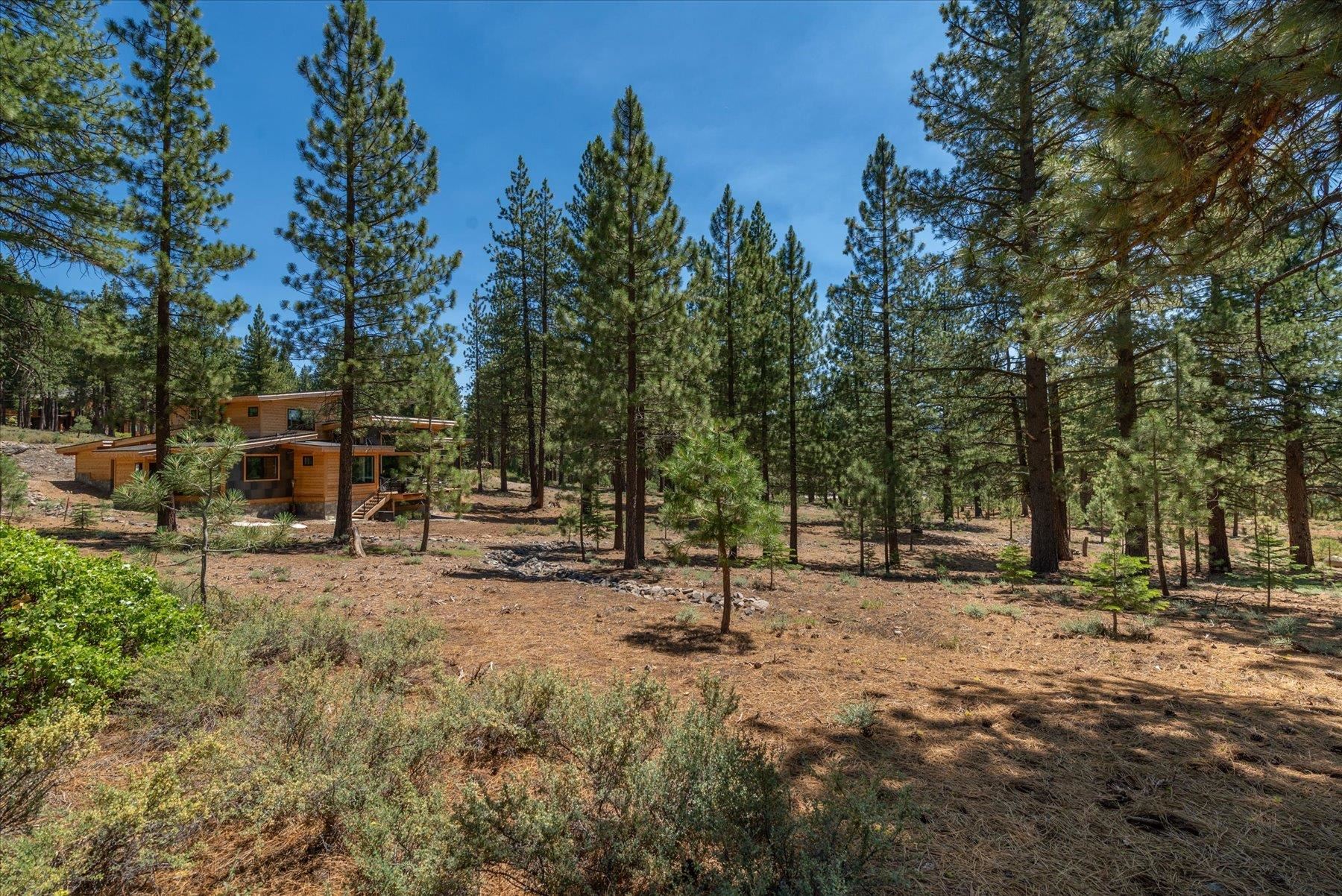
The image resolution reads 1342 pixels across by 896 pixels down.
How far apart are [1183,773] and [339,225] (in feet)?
63.5

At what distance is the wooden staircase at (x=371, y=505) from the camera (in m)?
25.2

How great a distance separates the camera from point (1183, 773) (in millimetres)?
3475

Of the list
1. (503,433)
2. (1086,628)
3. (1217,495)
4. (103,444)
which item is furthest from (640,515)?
(103,444)

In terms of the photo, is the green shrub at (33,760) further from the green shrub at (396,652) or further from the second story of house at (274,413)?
the second story of house at (274,413)

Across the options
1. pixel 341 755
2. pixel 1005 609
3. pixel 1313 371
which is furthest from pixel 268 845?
pixel 1313 371

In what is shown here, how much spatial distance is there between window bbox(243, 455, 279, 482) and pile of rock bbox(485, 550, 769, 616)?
15028 millimetres

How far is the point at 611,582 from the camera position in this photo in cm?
1223

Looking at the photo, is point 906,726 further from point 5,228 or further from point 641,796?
point 5,228

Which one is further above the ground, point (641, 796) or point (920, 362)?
point (920, 362)

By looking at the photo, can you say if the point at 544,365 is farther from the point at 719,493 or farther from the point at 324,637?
the point at 324,637

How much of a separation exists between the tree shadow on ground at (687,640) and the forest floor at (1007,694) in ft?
0.16

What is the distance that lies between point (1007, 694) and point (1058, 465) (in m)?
15.0

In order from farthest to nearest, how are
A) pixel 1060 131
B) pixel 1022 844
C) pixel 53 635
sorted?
pixel 1060 131 < pixel 53 635 < pixel 1022 844

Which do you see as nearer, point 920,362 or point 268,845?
point 268,845
